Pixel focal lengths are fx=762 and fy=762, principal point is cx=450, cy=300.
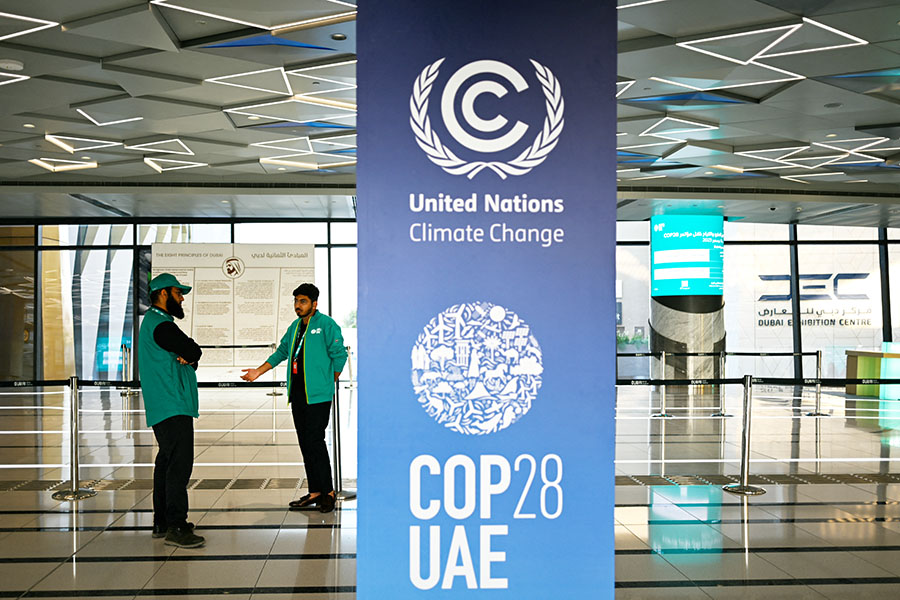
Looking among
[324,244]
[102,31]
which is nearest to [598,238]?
[102,31]

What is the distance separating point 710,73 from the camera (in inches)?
308

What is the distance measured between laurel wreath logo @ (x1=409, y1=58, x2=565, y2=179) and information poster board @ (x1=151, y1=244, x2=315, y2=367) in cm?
1316

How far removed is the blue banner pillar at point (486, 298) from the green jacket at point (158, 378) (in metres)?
2.89

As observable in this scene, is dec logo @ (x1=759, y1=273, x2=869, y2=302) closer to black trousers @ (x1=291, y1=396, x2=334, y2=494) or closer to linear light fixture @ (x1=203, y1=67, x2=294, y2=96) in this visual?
linear light fixture @ (x1=203, y1=67, x2=294, y2=96)

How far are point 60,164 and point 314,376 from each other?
9.11 metres

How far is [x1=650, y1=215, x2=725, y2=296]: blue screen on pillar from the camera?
16312 mm

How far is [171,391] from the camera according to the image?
509 centimetres

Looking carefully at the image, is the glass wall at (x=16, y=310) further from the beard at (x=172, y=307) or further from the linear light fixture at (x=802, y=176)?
the linear light fixture at (x=802, y=176)

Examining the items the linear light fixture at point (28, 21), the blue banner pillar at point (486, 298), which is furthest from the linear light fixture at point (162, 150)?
the blue banner pillar at point (486, 298)

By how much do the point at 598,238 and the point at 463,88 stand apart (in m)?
0.70

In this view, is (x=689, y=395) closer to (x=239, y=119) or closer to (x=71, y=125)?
(x=239, y=119)

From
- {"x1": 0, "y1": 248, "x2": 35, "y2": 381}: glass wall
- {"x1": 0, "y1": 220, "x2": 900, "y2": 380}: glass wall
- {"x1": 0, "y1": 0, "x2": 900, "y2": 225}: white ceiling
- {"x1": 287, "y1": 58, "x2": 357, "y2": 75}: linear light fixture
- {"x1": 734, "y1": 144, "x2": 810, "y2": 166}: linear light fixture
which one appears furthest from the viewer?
{"x1": 0, "y1": 220, "x2": 900, "y2": 380}: glass wall

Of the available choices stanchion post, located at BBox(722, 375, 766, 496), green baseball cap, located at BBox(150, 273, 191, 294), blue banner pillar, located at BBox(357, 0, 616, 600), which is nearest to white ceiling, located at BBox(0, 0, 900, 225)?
green baseball cap, located at BBox(150, 273, 191, 294)

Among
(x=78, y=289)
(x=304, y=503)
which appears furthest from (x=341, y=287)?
(x=304, y=503)
